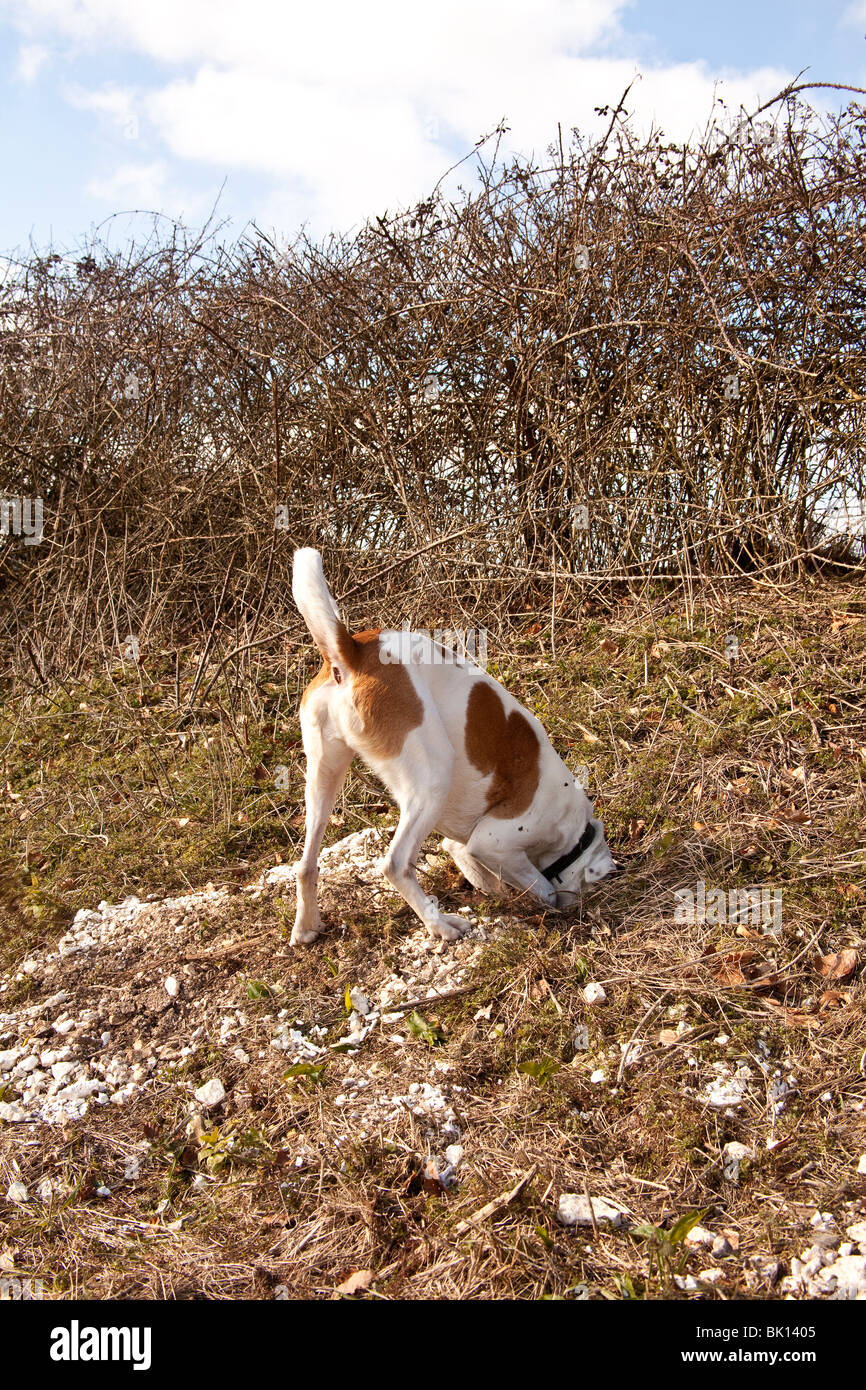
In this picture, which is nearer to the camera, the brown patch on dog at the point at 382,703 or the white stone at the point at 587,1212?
the white stone at the point at 587,1212

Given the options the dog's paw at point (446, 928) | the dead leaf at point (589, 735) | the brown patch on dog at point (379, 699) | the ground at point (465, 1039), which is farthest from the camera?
the dead leaf at point (589, 735)

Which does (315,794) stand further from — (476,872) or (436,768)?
(476,872)

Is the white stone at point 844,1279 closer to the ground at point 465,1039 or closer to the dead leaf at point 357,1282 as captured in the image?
the ground at point 465,1039

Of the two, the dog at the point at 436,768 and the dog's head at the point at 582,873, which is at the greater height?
the dog at the point at 436,768

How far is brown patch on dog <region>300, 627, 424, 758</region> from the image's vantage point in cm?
339

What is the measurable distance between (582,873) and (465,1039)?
1071mm

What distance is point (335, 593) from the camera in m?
6.57

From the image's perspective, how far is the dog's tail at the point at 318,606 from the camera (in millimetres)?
3273

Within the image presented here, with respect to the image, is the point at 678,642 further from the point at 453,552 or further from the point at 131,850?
the point at 131,850

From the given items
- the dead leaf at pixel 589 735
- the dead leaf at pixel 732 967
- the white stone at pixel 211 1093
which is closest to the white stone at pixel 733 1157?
the dead leaf at pixel 732 967

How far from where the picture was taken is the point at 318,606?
10.8 feet

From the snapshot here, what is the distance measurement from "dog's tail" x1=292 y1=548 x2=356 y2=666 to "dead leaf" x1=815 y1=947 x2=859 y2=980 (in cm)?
206

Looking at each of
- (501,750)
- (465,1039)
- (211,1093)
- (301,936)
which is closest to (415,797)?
(501,750)

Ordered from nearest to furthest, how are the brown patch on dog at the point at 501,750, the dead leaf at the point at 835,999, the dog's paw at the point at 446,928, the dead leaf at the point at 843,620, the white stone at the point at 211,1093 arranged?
the white stone at the point at 211,1093
the dead leaf at the point at 835,999
the dog's paw at the point at 446,928
the brown patch on dog at the point at 501,750
the dead leaf at the point at 843,620
